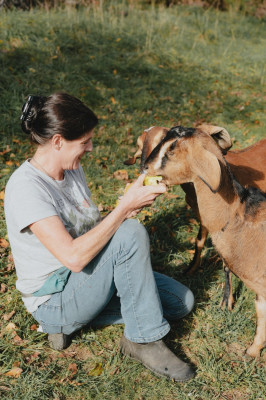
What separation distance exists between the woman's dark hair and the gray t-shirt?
0.24 m

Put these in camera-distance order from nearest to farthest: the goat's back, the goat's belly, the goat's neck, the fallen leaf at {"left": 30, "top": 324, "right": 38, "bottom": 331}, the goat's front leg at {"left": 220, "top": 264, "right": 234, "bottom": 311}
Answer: the goat's neck
the goat's belly
the fallen leaf at {"left": 30, "top": 324, "right": 38, "bottom": 331}
the goat's front leg at {"left": 220, "top": 264, "right": 234, "bottom": 311}
the goat's back

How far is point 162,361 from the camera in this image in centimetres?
255

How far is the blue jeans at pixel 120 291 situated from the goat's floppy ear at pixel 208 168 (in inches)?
20.9

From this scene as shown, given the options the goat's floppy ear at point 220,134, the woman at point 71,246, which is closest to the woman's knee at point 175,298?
the woman at point 71,246

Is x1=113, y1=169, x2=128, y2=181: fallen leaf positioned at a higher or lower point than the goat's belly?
lower

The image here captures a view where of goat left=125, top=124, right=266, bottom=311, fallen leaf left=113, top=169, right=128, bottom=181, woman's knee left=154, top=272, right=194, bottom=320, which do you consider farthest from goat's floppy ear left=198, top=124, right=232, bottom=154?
fallen leaf left=113, top=169, right=128, bottom=181

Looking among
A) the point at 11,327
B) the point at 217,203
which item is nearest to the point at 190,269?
the point at 217,203

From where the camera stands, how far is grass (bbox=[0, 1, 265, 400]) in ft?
8.67

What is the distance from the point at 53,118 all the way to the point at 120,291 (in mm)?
1192

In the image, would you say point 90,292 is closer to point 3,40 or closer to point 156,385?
point 156,385

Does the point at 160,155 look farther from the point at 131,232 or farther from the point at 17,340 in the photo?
the point at 17,340

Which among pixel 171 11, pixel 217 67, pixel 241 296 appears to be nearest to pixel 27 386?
pixel 241 296

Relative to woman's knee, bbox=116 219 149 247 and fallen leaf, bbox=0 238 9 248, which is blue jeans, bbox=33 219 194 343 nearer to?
woman's knee, bbox=116 219 149 247

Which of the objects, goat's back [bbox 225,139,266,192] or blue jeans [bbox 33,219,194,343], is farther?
goat's back [bbox 225,139,266,192]
